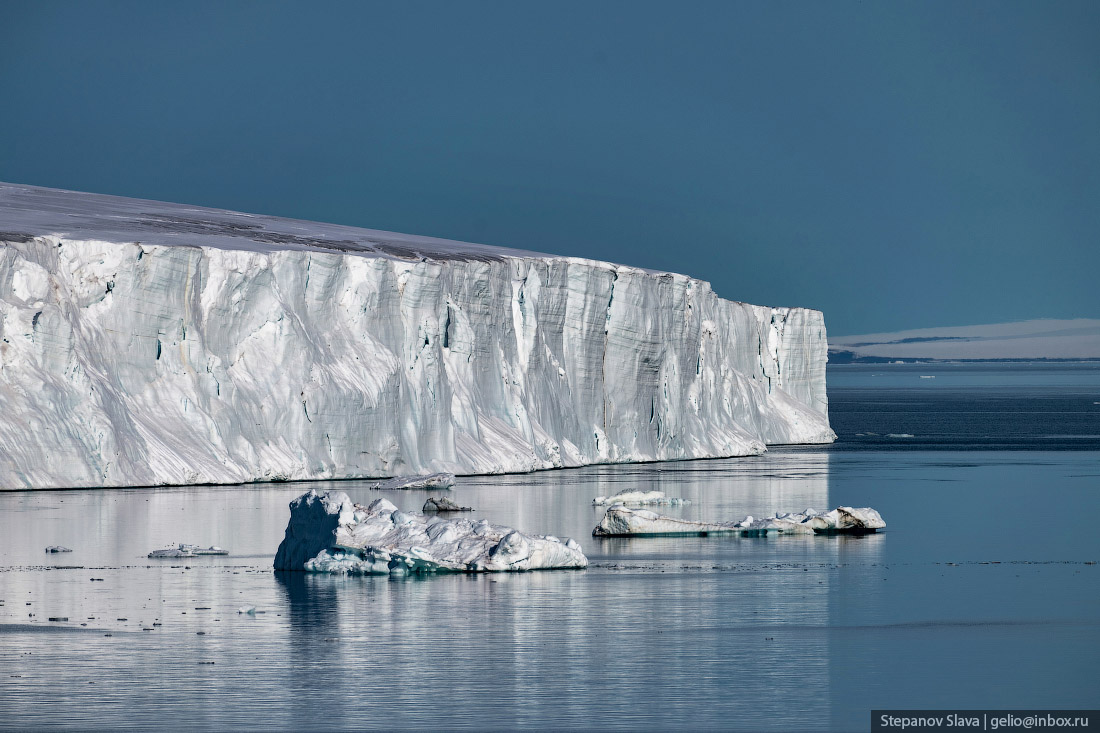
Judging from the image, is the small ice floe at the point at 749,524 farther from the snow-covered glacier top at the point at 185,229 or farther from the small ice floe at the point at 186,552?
the snow-covered glacier top at the point at 185,229

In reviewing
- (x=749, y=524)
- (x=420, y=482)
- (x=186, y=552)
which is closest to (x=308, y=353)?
(x=420, y=482)

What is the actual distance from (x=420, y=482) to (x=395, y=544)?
1589 centimetres

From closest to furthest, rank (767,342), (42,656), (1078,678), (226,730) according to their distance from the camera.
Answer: (226,730) < (1078,678) < (42,656) < (767,342)

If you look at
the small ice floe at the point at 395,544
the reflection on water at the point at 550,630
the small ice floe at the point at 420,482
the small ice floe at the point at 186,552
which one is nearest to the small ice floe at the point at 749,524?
the reflection on water at the point at 550,630

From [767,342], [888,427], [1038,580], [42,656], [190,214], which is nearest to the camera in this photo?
[42,656]

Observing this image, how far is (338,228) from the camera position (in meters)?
54.5

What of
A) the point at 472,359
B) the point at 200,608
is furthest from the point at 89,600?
the point at 472,359

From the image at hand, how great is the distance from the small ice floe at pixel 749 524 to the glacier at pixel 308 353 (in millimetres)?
13036

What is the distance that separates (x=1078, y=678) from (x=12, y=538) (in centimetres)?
1742

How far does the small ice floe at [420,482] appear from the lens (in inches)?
1516

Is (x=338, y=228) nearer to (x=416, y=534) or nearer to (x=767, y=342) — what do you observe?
(x=767, y=342)

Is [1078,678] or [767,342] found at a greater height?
[767,342]

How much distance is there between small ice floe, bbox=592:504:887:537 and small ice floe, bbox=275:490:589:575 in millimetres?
5188

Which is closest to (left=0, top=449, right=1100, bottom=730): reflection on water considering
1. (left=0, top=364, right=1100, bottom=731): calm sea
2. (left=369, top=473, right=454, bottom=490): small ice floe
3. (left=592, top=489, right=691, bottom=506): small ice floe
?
(left=0, top=364, right=1100, bottom=731): calm sea
